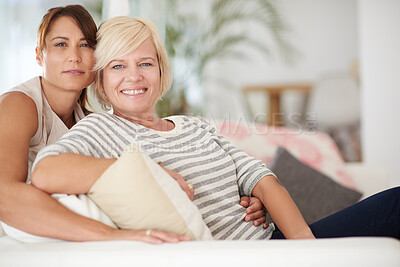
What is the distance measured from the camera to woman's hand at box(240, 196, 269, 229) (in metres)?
1.24

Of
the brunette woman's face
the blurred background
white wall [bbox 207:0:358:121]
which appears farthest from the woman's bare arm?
white wall [bbox 207:0:358:121]

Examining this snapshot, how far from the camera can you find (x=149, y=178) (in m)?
0.97

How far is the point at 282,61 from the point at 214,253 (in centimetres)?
541

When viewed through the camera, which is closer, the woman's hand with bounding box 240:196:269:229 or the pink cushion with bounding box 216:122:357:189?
the woman's hand with bounding box 240:196:269:229

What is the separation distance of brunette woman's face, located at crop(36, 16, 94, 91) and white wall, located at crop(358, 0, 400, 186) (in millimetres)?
3031

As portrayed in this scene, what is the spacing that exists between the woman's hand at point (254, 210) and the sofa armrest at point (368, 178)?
3.37ft

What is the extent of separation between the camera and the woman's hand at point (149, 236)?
3.05ft

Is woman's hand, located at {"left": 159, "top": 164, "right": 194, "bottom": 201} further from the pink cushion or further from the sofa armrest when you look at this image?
the sofa armrest

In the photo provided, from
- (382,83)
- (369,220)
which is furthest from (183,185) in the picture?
(382,83)

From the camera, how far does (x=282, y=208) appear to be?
1.22 meters

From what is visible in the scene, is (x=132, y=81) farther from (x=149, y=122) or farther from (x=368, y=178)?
(x=368, y=178)

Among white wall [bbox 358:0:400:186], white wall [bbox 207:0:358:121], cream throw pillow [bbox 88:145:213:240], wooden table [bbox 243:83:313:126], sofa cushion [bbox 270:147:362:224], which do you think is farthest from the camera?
white wall [bbox 207:0:358:121]

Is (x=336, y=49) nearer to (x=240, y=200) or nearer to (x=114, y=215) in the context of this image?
(x=240, y=200)

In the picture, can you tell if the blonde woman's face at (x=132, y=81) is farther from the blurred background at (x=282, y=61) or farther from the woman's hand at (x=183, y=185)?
the blurred background at (x=282, y=61)
